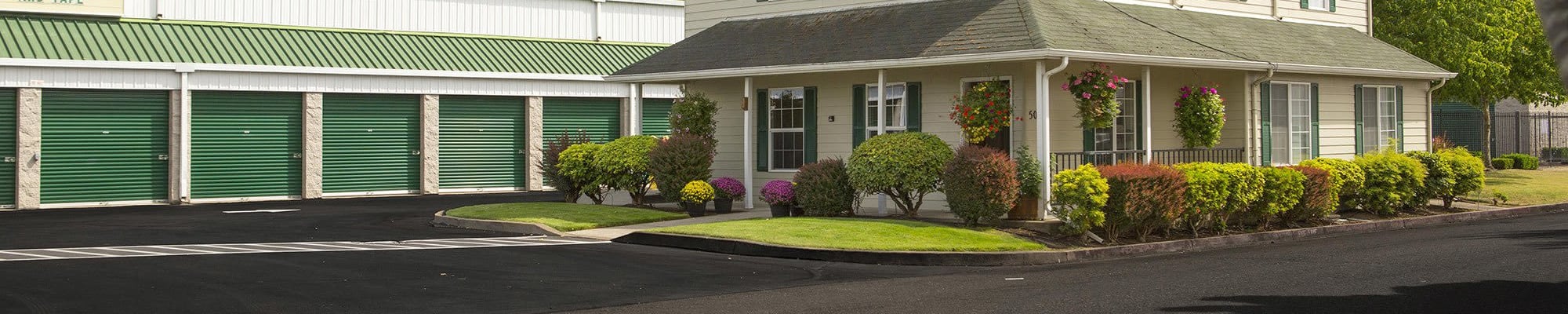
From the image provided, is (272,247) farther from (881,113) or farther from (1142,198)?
(1142,198)

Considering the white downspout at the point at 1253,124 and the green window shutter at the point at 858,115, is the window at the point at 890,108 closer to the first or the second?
the green window shutter at the point at 858,115

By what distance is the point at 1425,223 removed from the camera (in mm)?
21547

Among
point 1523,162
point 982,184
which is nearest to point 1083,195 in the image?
point 982,184

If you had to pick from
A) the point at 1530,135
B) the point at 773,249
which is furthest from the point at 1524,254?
the point at 1530,135

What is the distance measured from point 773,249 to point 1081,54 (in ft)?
15.6

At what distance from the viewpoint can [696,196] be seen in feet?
72.1

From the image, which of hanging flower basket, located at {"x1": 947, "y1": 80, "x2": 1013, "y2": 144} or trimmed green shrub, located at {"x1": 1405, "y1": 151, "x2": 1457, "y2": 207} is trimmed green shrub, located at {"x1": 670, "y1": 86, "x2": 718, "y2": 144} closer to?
hanging flower basket, located at {"x1": 947, "y1": 80, "x2": 1013, "y2": 144}

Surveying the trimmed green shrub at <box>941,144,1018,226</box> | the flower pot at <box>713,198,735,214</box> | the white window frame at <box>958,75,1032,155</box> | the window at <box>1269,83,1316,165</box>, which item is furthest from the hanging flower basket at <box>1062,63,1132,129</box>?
the flower pot at <box>713,198,735,214</box>

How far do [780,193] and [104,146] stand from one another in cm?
1501

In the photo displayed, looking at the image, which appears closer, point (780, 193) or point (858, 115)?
point (780, 193)

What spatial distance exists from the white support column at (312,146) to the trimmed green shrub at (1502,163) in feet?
98.5

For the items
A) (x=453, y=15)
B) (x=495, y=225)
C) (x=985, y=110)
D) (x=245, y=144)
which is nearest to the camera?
(x=985, y=110)

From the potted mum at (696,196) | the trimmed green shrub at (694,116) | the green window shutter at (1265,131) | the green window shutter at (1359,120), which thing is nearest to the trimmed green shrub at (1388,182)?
the green window shutter at (1265,131)

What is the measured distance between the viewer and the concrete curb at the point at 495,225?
1981 cm
